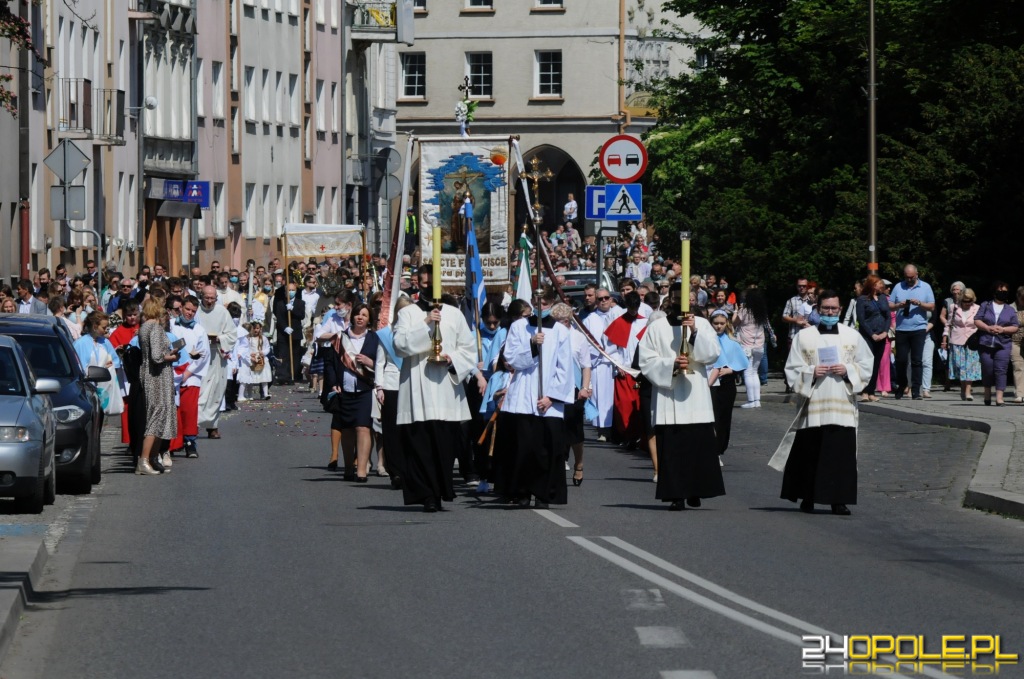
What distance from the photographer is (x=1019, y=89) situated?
3475cm

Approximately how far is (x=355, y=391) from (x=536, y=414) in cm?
366

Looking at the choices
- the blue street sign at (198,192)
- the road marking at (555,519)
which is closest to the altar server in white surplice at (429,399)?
the road marking at (555,519)

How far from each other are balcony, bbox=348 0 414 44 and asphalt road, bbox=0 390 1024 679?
5788 centimetres

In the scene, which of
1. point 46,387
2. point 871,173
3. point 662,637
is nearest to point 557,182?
point 871,173

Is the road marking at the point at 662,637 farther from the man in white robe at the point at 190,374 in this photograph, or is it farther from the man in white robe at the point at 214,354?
the man in white robe at the point at 214,354

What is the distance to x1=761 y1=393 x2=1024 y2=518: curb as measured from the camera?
17562 mm

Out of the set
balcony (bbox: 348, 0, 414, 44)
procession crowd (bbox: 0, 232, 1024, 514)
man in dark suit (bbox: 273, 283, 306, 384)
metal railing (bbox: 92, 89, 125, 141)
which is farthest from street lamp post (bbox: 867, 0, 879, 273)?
balcony (bbox: 348, 0, 414, 44)

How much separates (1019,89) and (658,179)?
45735 millimetres

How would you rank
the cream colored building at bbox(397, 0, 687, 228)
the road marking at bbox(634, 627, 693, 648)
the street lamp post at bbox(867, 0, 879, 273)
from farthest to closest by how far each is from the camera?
the cream colored building at bbox(397, 0, 687, 228), the street lamp post at bbox(867, 0, 879, 273), the road marking at bbox(634, 627, 693, 648)

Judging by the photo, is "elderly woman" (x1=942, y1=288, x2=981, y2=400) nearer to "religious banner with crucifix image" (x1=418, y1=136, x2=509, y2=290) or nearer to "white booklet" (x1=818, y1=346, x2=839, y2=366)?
"religious banner with crucifix image" (x1=418, y1=136, x2=509, y2=290)

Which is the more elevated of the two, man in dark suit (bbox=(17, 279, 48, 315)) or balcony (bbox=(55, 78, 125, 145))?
balcony (bbox=(55, 78, 125, 145))

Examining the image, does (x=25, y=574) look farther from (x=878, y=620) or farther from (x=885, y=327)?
(x=885, y=327)

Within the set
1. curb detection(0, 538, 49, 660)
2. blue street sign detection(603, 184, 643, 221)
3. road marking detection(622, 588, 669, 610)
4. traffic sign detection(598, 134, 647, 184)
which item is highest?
traffic sign detection(598, 134, 647, 184)

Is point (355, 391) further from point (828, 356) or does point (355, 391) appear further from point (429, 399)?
point (828, 356)
